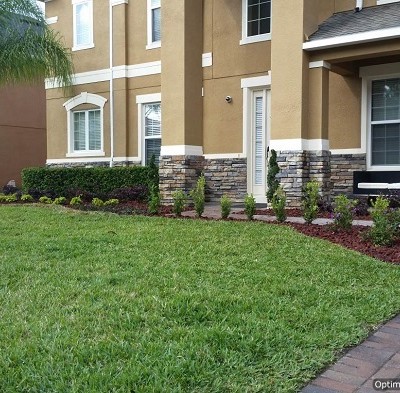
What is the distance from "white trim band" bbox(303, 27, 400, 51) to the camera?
9.61m

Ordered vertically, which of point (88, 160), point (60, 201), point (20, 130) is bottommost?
point (60, 201)

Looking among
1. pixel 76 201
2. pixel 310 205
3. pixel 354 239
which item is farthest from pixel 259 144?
pixel 354 239

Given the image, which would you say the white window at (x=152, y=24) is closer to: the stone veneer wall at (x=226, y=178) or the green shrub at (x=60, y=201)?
the stone veneer wall at (x=226, y=178)

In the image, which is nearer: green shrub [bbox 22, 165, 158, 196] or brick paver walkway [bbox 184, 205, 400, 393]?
brick paver walkway [bbox 184, 205, 400, 393]

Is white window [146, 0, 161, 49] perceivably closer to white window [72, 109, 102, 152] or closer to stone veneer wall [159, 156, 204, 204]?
white window [72, 109, 102, 152]

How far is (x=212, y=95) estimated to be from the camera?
45.3 feet

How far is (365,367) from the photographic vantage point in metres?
3.23

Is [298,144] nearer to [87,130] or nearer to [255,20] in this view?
[255,20]

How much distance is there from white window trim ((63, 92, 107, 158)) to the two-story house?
33 millimetres

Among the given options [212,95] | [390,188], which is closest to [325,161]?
[390,188]

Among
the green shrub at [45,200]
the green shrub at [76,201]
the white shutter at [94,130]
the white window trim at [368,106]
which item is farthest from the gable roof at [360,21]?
the white shutter at [94,130]

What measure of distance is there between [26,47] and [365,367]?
43.6 feet

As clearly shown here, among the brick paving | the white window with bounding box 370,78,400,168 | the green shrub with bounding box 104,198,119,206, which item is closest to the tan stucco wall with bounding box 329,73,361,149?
the white window with bounding box 370,78,400,168

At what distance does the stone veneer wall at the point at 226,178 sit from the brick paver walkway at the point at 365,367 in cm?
960
